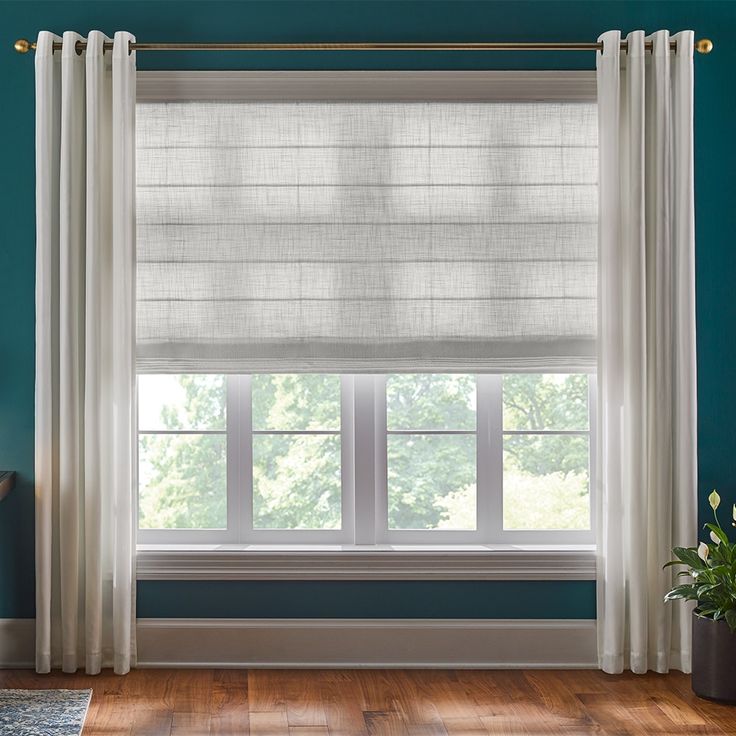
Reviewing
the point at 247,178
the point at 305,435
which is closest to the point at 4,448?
the point at 305,435

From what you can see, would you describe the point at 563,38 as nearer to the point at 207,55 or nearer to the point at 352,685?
the point at 207,55

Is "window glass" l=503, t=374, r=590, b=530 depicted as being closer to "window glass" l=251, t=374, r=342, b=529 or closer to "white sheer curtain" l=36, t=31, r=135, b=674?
"window glass" l=251, t=374, r=342, b=529

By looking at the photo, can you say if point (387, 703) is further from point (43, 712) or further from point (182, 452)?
point (182, 452)

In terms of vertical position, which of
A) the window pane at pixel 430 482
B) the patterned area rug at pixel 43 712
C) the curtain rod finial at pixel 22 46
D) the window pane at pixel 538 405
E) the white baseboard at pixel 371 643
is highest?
the curtain rod finial at pixel 22 46

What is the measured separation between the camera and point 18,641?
3.27 meters

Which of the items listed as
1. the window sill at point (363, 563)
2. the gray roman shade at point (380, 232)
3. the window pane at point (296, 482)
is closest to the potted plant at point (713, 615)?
the window sill at point (363, 563)

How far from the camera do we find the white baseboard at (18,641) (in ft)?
10.7

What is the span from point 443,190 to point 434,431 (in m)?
0.96

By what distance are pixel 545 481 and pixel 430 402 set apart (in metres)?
0.57

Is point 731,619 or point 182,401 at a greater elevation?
point 182,401

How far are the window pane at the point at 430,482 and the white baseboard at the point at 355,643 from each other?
1.30ft

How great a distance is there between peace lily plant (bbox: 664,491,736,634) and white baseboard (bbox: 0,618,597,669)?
1.63 feet

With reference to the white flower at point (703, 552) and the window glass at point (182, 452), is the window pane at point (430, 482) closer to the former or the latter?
the window glass at point (182, 452)

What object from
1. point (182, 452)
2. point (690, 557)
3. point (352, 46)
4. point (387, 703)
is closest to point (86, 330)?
Answer: point (182, 452)
